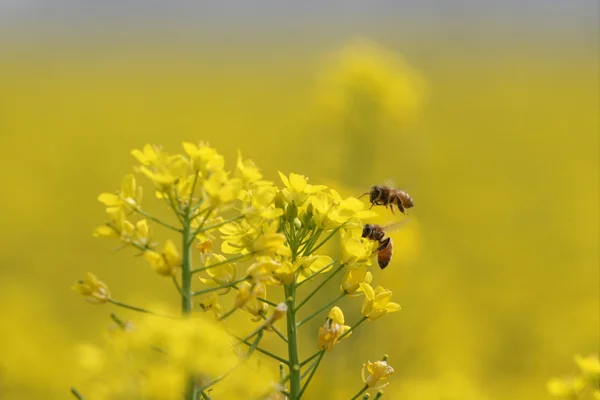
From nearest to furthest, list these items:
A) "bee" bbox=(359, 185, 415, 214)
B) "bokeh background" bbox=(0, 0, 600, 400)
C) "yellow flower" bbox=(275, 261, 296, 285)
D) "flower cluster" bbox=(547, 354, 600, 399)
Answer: "yellow flower" bbox=(275, 261, 296, 285)
"flower cluster" bbox=(547, 354, 600, 399)
"bee" bbox=(359, 185, 415, 214)
"bokeh background" bbox=(0, 0, 600, 400)

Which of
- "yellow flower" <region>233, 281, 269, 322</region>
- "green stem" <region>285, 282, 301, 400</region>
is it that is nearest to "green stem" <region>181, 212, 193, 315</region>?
"yellow flower" <region>233, 281, 269, 322</region>

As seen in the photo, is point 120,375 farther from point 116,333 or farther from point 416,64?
point 416,64

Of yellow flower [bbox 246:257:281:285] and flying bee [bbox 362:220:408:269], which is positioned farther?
flying bee [bbox 362:220:408:269]

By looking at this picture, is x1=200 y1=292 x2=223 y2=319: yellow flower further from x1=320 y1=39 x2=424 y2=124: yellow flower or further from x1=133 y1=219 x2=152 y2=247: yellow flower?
x1=320 y1=39 x2=424 y2=124: yellow flower

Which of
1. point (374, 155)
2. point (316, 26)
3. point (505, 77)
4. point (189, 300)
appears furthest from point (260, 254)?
point (316, 26)

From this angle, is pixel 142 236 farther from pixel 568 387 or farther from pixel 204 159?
pixel 568 387

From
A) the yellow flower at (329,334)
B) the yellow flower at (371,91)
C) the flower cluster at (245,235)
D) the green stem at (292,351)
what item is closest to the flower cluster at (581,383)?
the flower cluster at (245,235)
